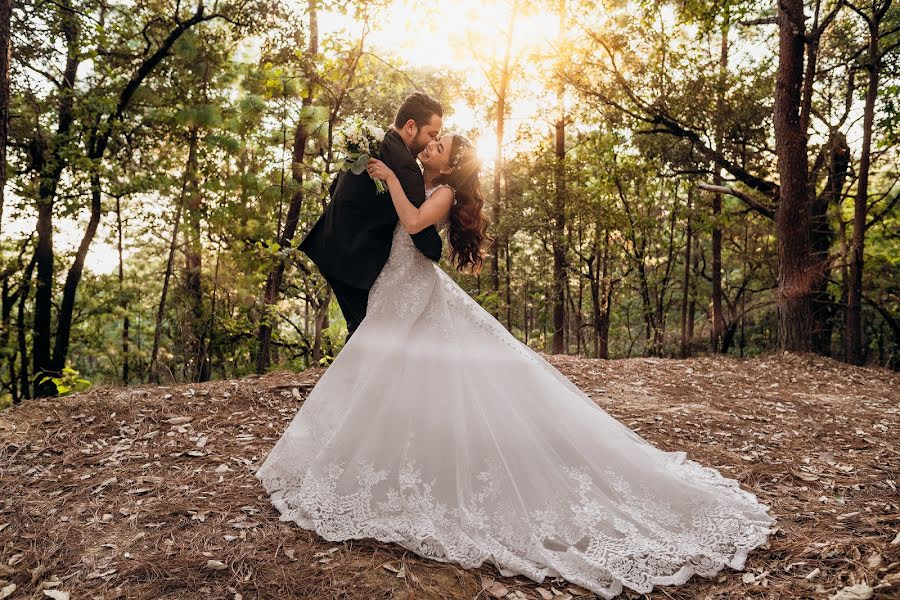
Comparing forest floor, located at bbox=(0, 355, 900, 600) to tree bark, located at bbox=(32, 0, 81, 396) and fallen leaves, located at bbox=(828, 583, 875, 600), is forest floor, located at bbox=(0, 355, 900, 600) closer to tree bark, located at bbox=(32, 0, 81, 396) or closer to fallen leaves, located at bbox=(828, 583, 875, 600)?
fallen leaves, located at bbox=(828, 583, 875, 600)

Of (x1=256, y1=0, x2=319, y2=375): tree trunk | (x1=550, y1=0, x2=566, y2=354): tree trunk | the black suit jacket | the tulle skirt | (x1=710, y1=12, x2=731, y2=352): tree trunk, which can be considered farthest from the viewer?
(x1=550, y1=0, x2=566, y2=354): tree trunk

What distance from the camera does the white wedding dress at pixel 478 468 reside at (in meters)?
2.59

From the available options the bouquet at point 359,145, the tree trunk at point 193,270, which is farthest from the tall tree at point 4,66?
the tree trunk at point 193,270

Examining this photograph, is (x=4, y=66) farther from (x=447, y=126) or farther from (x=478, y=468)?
(x=447, y=126)

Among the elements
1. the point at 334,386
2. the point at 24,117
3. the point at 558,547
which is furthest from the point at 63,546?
the point at 24,117

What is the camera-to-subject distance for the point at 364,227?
3121mm

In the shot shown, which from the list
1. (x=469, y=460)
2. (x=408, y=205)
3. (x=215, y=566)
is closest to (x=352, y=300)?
(x=408, y=205)

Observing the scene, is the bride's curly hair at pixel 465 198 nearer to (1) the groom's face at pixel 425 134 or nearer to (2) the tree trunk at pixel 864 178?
(1) the groom's face at pixel 425 134

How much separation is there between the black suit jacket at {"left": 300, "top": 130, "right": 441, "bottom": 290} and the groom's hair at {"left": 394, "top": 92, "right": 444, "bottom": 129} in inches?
5.2

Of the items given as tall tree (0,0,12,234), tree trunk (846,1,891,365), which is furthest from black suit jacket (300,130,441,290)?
tree trunk (846,1,891,365)

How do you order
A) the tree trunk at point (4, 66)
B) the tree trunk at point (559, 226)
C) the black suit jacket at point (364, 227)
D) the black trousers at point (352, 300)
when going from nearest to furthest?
the black suit jacket at point (364, 227) → the black trousers at point (352, 300) → the tree trunk at point (4, 66) → the tree trunk at point (559, 226)

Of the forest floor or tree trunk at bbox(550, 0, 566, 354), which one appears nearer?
the forest floor

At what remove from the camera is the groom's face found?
317cm

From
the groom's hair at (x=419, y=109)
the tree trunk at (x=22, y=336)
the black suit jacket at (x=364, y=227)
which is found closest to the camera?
the black suit jacket at (x=364, y=227)
